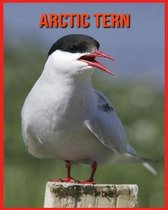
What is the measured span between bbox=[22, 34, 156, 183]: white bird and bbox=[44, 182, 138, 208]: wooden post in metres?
0.58

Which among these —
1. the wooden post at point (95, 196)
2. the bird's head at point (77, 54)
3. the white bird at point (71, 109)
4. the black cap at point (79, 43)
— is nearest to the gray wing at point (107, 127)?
the white bird at point (71, 109)

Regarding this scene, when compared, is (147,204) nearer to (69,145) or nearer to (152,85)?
(69,145)

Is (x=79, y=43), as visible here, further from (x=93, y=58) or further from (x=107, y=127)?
(x=107, y=127)

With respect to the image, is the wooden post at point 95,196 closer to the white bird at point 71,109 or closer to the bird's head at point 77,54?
the white bird at point 71,109

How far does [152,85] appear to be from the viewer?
9750mm

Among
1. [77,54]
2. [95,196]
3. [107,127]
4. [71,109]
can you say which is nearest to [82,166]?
[107,127]

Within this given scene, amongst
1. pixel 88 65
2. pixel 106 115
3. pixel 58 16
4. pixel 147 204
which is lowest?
pixel 147 204

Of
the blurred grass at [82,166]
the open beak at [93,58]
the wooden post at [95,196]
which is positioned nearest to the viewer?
the wooden post at [95,196]

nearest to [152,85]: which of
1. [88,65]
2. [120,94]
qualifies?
Result: [120,94]

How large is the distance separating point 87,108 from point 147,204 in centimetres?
199

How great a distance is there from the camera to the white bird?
4586 millimetres

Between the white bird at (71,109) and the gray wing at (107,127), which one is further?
the gray wing at (107,127)

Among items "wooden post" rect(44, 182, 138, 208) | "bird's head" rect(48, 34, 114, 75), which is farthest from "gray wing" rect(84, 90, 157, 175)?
"wooden post" rect(44, 182, 138, 208)

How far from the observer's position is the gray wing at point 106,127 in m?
4.75
